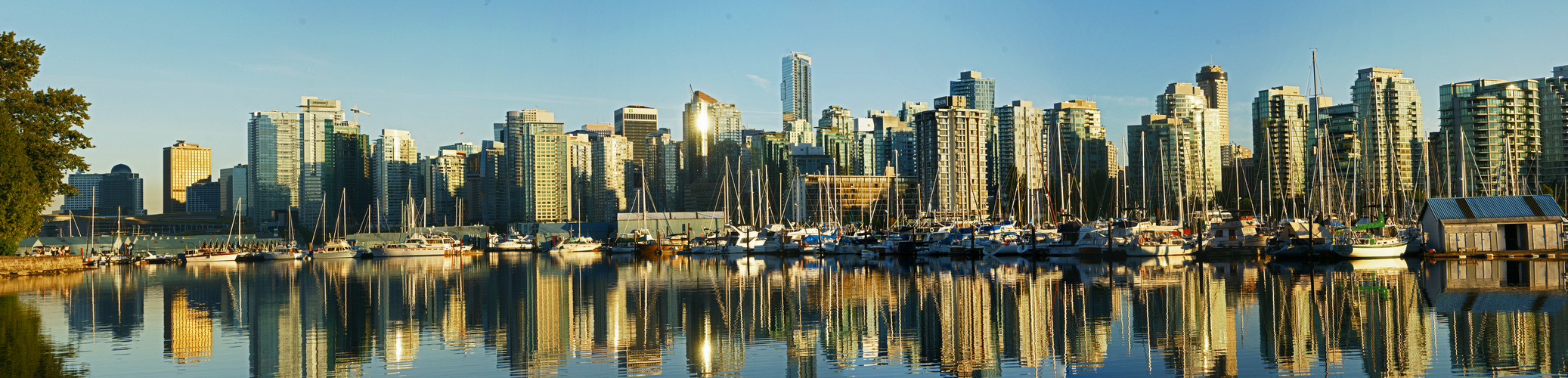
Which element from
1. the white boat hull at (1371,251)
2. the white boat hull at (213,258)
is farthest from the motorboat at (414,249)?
the white boat hull at (1371,251)

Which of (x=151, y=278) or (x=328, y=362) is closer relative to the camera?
(x=328, y=362)

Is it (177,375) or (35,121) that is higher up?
(35,121)

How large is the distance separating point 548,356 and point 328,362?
4557 millimetres

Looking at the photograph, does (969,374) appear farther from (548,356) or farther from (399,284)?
(399,284)

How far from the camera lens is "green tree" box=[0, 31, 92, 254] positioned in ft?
183

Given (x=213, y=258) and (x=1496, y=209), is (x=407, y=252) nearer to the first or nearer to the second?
(x=213, y=258)

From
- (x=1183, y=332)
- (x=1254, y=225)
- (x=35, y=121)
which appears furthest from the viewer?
(x=1254, y=225)

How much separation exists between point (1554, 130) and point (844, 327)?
139197 mm

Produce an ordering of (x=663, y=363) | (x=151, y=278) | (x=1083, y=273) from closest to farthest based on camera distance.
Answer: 1. (x=663, y=363)
2. (x=1083, y=273)
3. (x=151, y=278)

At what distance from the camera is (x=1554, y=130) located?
13475 cm

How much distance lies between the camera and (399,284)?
55.5 meters

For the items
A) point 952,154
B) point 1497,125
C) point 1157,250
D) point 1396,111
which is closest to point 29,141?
point 1157,250

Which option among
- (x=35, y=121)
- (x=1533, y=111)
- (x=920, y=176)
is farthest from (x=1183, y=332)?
(x=920, y=176)

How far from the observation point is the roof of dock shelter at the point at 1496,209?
188 feet
